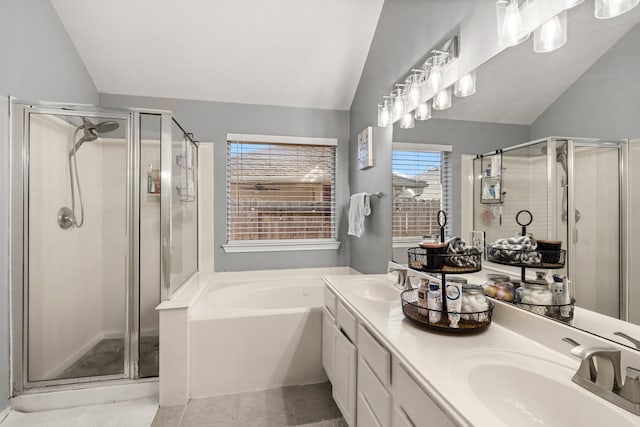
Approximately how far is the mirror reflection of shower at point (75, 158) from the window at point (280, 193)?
3.52 ft

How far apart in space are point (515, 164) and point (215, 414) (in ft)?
6.70

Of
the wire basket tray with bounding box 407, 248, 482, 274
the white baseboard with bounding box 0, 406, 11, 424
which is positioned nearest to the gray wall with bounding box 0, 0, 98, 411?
the white baseboard with bounding box 0, 406, 11, 424

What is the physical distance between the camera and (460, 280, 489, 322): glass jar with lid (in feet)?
3.66

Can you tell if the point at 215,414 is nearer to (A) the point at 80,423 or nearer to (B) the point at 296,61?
(A) the point at 80,423

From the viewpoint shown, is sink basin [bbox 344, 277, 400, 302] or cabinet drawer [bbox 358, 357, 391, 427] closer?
cabinet drawer [bbox 358, 357, 391, 427]

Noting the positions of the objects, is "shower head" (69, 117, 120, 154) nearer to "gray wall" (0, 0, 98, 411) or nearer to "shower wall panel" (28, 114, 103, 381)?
"shower wall panel" (28, 114, 103, 381)

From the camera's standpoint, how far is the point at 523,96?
1.12 metres

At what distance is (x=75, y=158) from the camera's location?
78.7 inches

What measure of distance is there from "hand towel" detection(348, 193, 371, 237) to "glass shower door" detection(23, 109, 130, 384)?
1744mm

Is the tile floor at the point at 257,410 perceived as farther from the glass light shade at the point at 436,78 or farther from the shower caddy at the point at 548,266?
the glass light shade at the point at 436,78

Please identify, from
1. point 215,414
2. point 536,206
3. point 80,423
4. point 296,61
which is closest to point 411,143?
point 536,206

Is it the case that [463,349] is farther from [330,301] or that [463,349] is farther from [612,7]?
[612,7]

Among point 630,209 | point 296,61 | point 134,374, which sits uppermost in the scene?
point 296,61

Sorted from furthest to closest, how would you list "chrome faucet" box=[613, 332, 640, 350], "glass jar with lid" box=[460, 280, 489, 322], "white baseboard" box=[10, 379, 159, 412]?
"white baseboard" box=[10, 379, 159, 412] < "glass jar with lid" box=[460, 280, 489, 322] < "chrome faucet" box=[613, 332, 640, 350]
